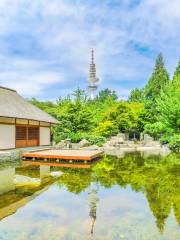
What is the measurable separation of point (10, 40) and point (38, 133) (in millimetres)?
9648

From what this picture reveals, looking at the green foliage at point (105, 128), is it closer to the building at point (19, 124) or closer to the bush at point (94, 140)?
the bush at point (94, 140)

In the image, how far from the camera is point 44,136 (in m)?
20.4

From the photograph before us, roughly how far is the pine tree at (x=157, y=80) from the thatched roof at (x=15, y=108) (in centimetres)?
2800

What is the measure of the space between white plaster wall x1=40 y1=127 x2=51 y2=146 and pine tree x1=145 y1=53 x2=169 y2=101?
2675 cm

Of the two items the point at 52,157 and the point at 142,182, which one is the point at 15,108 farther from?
the point at 142,182

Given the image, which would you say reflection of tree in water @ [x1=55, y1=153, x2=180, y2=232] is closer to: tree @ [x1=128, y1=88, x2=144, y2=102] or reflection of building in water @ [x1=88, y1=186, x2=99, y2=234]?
reflection of building in water @ [x1=88, y1=186, x2=99, y2=234]

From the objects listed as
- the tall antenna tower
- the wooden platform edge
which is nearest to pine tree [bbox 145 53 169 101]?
the wooden platform edge

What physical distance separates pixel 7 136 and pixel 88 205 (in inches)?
401

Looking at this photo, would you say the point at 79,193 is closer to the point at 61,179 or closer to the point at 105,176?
the point at 61,179

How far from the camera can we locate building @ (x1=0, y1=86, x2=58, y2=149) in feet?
50.8

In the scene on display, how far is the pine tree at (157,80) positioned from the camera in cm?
4459

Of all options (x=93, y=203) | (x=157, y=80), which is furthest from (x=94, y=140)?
(x=157, y=80)

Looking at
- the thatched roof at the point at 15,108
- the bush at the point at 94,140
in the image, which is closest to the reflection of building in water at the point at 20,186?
the thatched roof at the point at 15,108

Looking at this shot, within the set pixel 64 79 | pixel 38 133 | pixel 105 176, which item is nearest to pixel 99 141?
pixel 38 133
